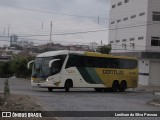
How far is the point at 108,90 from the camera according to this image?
4125 centimetres

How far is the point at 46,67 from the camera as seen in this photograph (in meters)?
34.8

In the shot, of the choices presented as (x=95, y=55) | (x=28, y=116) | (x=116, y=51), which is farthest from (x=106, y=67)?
(x=116, y=51)

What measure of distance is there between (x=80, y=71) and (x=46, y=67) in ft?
9.76

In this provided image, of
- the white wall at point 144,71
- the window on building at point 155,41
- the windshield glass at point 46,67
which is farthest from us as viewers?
the window on building at point 155,41

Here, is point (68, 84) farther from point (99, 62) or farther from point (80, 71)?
point (99, 62)

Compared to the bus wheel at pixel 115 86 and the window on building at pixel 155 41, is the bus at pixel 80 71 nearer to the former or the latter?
the bus wheel at pixel 115 86

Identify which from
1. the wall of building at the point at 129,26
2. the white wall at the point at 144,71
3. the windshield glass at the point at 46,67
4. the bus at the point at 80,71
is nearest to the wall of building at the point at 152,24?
the wall of building at the point at 129,26

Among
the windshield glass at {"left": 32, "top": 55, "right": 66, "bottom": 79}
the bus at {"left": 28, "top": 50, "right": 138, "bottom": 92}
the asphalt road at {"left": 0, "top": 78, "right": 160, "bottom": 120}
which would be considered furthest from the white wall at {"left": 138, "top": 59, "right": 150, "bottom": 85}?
the asphalt road at {"left": 0, "top": 78, "right": 160, "bottom": 120}

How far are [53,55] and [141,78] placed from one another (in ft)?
85.1

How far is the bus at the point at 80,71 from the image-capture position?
114ft

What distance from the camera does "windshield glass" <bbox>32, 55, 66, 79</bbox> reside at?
34.5 m

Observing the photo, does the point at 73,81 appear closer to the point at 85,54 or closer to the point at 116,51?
the point at 85,54

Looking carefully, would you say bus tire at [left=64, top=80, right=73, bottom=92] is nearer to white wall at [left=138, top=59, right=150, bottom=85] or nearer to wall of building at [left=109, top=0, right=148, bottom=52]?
white wall at [left=138, top=59, right=150, bottom=85]

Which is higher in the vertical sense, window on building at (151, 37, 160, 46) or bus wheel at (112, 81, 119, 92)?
window on building at (151, 37, 160, 46)
